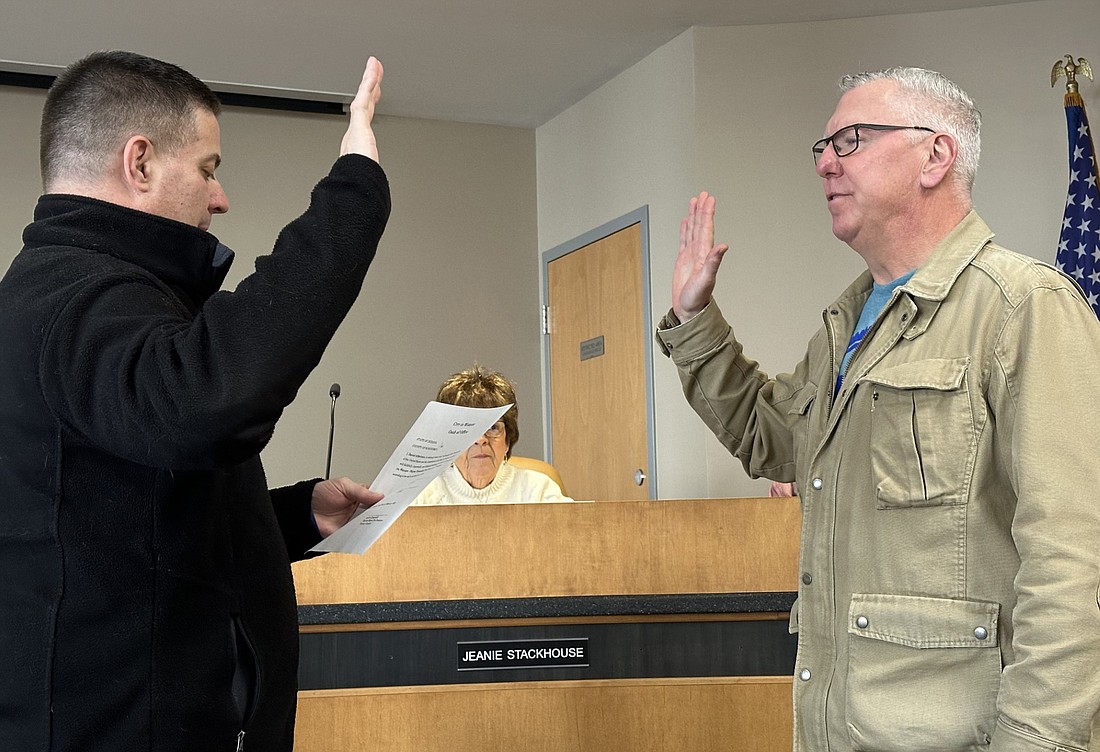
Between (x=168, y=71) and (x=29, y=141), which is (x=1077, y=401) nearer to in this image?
(x=168, y=71)

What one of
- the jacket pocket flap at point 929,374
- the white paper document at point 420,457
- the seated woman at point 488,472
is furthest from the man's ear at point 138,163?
the seated woman at point 488,472

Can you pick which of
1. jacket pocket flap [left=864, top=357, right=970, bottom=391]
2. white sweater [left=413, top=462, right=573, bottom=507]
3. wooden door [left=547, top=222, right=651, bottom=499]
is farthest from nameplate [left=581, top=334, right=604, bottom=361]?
jacket pocket flap [left=864, top=357, right=970, bottom=391]

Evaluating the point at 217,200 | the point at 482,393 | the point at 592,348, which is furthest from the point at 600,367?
the point at 217,200

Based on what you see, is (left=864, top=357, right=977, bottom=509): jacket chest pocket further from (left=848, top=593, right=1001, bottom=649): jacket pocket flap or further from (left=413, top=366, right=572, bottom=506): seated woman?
(left=413, top=366, right=572, bottom=506): seated woman

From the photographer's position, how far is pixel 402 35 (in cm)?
472

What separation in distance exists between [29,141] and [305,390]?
1.61 meters

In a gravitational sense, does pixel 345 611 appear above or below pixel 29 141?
below

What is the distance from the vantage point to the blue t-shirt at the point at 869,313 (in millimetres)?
1694

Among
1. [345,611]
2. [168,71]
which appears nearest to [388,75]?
[345,611]

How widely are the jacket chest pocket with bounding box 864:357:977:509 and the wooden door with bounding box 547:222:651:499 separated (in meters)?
3.43

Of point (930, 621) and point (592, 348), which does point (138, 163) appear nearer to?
point (930, 621)

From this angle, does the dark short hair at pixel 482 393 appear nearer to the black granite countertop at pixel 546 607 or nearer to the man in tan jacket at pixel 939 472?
the black granite countertop at pixel 546 607

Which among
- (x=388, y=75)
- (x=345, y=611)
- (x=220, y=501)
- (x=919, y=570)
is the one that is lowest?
(x=345, y=611)

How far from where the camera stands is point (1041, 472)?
4.48 ft
